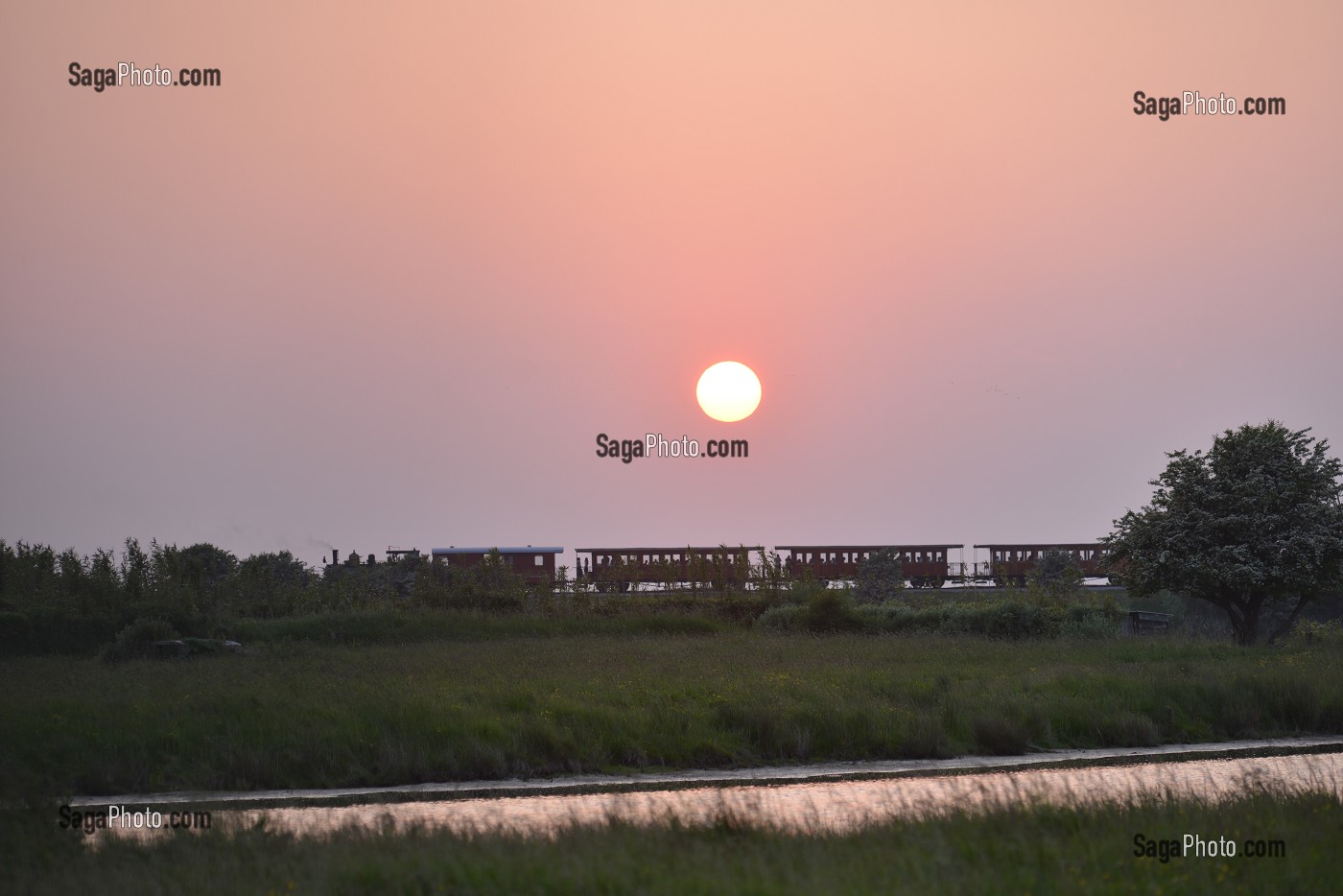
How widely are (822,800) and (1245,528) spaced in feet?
92.2

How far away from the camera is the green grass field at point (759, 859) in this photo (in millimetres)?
10844

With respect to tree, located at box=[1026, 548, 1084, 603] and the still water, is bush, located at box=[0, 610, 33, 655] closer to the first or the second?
the still water

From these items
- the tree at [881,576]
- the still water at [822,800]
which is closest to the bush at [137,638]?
the still water at [822,800]

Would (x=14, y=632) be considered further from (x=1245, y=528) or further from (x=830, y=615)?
(x=1245, y=528)

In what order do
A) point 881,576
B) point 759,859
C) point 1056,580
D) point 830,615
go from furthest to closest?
point 881,576 → point 1056,580 → point 830,615 → point 759,859

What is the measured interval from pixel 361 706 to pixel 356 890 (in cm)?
1266

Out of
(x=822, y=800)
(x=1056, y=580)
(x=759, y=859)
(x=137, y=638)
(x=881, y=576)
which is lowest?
(x=881, y=576)

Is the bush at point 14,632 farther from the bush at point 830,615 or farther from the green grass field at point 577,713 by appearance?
the bush at point 830,615

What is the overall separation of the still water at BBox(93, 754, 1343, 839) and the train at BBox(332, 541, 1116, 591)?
170ft

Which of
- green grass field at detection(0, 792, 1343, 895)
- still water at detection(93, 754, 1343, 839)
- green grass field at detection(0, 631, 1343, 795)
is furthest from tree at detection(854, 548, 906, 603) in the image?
green grass field at detection(0, 792, 1343, 895)

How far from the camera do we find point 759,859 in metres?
11.6

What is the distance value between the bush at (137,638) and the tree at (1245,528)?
32.6m

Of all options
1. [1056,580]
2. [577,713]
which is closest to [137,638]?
[577,713]

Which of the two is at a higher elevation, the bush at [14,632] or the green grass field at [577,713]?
the bush at [14,632]
